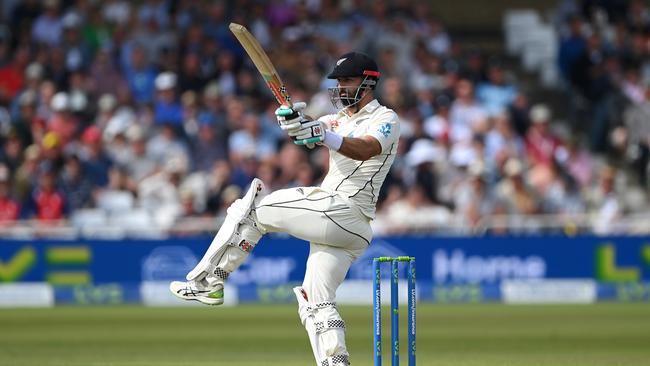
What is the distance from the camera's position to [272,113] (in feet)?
48.0

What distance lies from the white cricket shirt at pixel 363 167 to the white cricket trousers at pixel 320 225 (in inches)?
2.1

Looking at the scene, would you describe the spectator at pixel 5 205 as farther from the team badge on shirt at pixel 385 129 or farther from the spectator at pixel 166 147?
the team badge on shirt at pixel 385 129

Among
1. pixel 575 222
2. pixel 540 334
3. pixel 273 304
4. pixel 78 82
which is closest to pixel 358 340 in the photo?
pixel 540 334

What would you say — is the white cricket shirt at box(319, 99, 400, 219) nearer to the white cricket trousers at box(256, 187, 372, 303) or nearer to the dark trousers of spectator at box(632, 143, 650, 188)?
the white cricket trousers at box(256, 187, 372, 303)

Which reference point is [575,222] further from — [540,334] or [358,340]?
[358,340]

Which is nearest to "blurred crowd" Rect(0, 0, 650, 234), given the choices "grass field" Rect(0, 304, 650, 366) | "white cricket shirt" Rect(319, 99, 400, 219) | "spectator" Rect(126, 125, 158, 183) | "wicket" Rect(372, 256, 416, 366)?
"spectator" Rect(126, 125, 158, 183)

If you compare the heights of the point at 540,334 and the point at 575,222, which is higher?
the point at 575,222

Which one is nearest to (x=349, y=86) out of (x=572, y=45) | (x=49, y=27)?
(x=49, y=27)

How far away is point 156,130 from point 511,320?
16.0 ft

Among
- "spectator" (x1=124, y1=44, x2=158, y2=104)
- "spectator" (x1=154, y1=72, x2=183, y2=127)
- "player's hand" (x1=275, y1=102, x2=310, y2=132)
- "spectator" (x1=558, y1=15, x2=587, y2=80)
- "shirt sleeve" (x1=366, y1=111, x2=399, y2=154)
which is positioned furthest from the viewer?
"spectator" (x1=558, y1=15, x2=587, y2=80)

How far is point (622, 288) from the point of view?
→ 13.7m

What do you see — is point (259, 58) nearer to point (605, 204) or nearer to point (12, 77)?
point (605, 204)

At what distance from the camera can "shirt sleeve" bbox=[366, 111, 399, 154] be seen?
616cm

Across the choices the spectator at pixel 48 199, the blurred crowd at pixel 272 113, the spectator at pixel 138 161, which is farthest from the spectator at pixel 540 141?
the spectator at pixel 48 199
